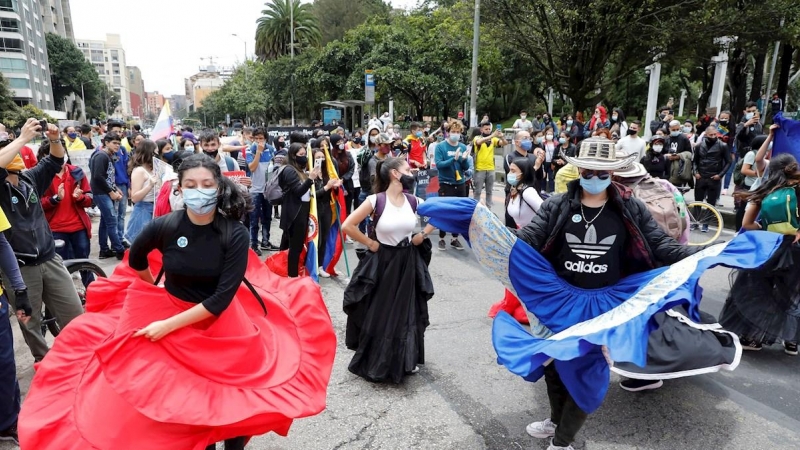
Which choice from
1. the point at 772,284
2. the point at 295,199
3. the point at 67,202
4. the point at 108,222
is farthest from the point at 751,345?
the point at 108,222

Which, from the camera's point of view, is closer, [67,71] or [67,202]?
[67,202]

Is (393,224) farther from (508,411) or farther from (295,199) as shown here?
(295,199)

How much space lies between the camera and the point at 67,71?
76562 millimetres

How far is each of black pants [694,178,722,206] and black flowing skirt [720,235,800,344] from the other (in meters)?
5.87

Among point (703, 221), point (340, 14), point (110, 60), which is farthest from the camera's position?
point (110, 60)

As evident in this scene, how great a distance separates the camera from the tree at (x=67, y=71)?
250ft

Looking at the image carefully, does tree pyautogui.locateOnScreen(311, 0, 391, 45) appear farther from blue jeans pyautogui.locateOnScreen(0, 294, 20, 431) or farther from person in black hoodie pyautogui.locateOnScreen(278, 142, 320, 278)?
blue jeans pyautogui.locateOnScreen(0, 294, 20, 431)

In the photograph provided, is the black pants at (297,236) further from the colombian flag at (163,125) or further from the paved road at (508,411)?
the colombian flag at (163,125)

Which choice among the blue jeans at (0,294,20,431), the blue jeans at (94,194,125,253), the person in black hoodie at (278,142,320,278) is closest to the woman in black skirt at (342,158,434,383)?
the person in black hoodie at (278,142,320,278)

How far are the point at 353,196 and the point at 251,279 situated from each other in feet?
19.5

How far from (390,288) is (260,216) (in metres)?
5.36

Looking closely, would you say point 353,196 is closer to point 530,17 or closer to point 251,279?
point 251,279

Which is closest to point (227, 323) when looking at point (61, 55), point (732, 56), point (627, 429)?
point (627, 429)

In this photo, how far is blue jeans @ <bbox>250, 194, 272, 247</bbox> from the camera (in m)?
8.56
